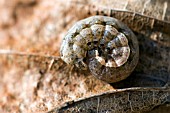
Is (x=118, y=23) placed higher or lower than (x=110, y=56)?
higher

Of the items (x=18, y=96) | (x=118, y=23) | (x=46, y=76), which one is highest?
(x=118, y=23)

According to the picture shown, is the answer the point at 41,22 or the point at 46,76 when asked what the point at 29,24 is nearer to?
the point at 41,22

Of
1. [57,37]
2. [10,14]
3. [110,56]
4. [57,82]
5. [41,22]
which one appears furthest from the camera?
[10,14]

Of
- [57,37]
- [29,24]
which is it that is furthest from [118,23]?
[29,24]

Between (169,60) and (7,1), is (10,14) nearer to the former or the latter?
(7,1)

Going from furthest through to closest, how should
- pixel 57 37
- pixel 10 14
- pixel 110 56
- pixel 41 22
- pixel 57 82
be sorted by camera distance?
pixel 10 14 < pixel 41 22 < pixel 57 37 < pixel 57 82 < pixel 110 56

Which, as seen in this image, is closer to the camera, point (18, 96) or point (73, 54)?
point (73, 54)

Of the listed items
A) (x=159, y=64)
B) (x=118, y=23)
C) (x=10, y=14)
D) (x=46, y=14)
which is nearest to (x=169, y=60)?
(x=159, y=64)
